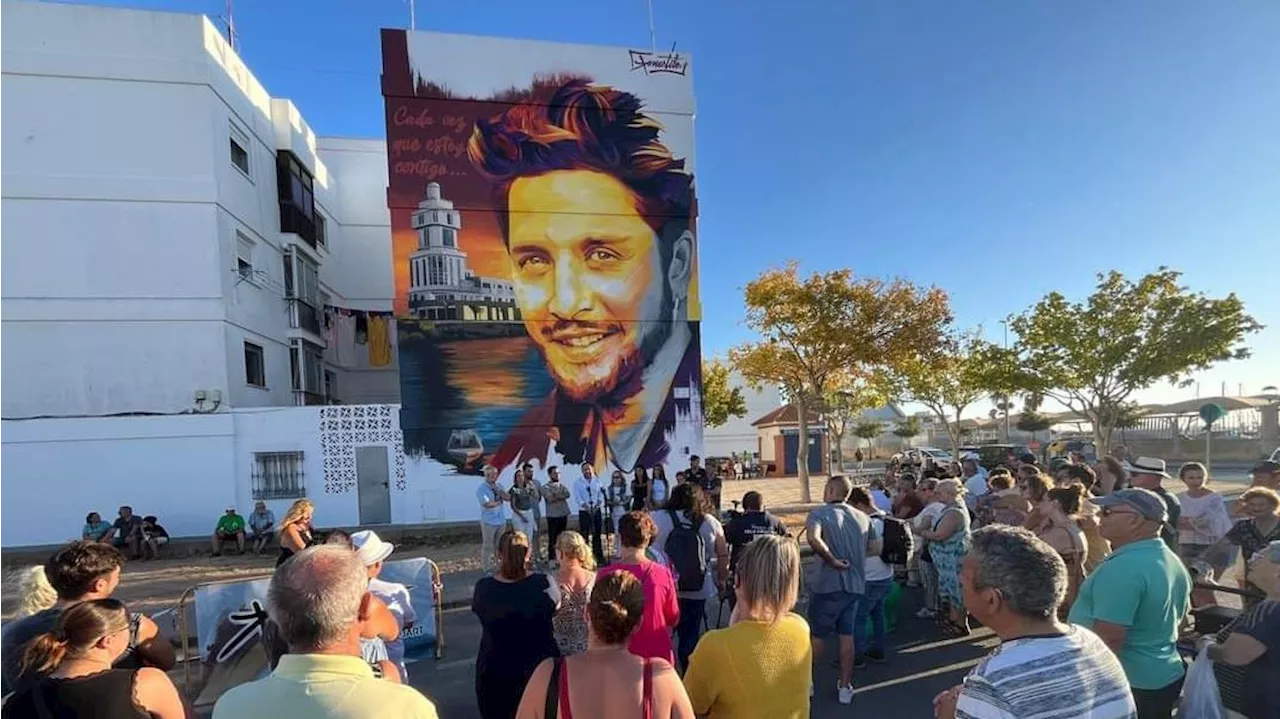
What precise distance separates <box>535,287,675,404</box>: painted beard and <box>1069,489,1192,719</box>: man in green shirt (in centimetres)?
1445

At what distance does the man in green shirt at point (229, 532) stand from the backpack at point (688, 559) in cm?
1255

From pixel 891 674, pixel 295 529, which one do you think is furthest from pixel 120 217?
pixel 891 674

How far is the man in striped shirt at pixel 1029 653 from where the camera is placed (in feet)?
5.59

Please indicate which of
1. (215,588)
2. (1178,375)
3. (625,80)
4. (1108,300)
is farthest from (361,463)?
(1178,375)

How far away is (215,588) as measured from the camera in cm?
574

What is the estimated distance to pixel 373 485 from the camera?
15.8 m

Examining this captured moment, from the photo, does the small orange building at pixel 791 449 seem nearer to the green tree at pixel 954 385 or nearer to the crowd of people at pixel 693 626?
the green tree at pixel 954 385

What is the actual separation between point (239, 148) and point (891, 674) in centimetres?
1886

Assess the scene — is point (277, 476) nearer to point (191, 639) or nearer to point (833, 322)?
point (191, 639)

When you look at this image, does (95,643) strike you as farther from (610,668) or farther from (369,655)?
(610,668)

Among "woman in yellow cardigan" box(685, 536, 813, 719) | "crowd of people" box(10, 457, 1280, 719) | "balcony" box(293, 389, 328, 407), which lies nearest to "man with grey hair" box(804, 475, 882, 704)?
"crowd of people" box(10, 457, 1280, 719)

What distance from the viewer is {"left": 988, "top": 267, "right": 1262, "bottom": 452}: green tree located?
60.2 ft
